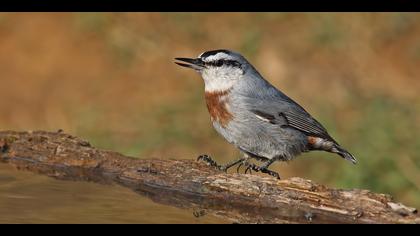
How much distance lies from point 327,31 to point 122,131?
3.64 meters

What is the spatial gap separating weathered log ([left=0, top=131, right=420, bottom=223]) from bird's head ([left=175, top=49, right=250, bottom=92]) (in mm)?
1110

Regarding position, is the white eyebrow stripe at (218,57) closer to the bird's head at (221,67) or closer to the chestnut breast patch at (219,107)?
the bird's head at (221,67)

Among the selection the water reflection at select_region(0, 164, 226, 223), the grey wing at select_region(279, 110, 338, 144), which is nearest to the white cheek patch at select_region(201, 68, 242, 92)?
the grey wing at select_region(279, 110, 338, 144)

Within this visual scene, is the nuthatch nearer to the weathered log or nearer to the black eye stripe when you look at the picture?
the black eye stripe

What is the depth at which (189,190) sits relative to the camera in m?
5.04

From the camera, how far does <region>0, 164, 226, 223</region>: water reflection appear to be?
4301 mm

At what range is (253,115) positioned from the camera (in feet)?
20.2

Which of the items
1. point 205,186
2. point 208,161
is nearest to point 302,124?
point 208,161

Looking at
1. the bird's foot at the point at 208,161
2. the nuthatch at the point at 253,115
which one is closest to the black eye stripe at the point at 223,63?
the nuthatch at the point at 253,115

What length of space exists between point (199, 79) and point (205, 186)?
20.0ft

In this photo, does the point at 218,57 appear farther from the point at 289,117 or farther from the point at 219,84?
the point at 289,117

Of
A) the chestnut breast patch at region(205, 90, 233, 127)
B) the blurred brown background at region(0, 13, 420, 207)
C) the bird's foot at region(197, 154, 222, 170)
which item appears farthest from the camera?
the blurred brown background at region(0, 13, 420, 207)
